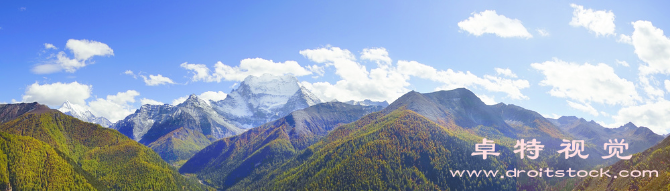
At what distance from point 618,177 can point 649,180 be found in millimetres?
23734

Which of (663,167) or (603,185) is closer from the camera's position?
(663,167)

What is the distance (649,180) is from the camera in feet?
537

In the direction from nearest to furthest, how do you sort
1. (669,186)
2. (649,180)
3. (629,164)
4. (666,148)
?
(669,186)
(649,180)
(666,148)
(629,164)

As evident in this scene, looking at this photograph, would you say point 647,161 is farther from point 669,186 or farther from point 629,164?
point 669,186

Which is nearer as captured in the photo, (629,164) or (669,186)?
(669,186)

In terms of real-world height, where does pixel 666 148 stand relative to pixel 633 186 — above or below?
above

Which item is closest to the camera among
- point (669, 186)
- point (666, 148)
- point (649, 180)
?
point (669, 186)

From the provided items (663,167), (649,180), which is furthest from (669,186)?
(663,167)

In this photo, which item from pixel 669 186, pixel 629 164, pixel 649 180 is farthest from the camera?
pixel 629 164

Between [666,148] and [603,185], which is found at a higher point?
[666,148]

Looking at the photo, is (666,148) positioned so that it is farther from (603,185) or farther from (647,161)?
(603,185)

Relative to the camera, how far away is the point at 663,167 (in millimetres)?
172375

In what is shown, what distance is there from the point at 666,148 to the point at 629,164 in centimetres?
1886

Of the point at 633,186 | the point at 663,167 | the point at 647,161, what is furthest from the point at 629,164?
the point at 633,186
